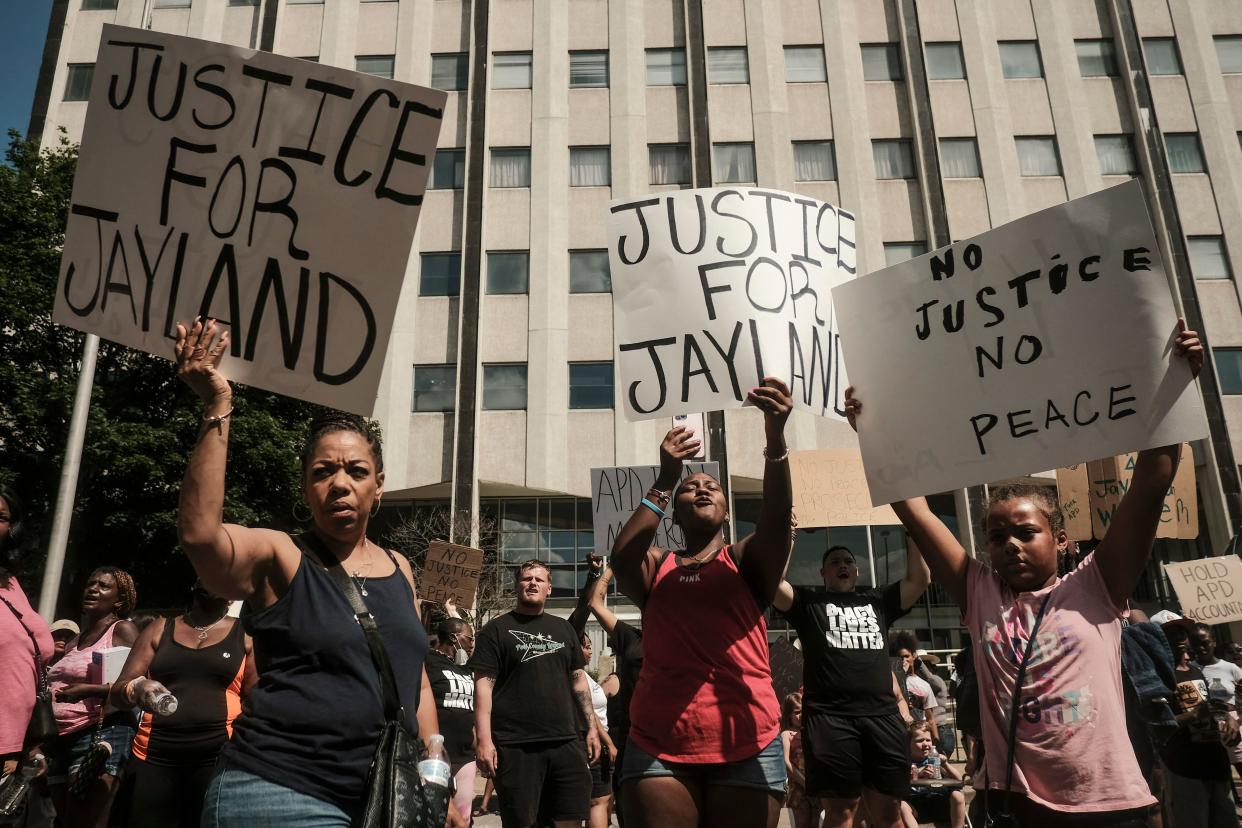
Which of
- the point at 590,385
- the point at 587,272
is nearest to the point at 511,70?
the point at 587,272

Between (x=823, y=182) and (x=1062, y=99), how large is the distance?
7.75m

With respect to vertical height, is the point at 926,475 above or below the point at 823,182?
below

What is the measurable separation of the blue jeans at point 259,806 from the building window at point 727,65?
29.2 metres

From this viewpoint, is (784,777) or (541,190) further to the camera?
(541,190)

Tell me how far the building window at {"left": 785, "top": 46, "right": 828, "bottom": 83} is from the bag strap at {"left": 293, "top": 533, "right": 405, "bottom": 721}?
95.7 ft

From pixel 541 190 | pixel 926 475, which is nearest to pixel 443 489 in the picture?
pixel 541 190

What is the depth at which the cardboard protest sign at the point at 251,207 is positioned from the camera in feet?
10.5

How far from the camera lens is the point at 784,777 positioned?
3650 mm

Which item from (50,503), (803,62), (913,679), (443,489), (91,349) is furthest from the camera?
(803,62)

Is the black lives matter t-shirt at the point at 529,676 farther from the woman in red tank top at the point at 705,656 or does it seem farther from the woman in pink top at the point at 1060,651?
the woman in pink top at the point at 1060,651

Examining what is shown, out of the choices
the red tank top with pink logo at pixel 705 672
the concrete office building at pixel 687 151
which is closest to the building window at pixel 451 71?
the concrete office building at pixel 687 151

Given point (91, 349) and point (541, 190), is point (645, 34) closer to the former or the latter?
point (541, 190)

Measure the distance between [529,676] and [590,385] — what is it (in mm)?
20579

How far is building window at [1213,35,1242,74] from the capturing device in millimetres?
27891
